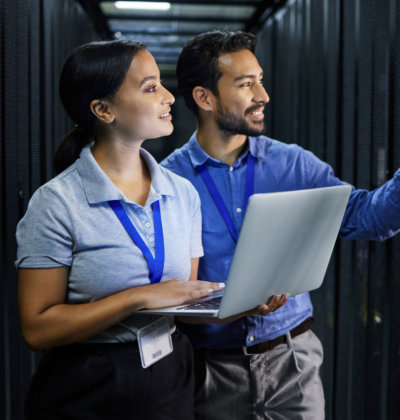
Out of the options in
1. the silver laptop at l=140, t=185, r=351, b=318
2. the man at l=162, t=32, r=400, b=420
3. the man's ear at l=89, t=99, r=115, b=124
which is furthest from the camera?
the man at l=162, t=32, r=400, b=420

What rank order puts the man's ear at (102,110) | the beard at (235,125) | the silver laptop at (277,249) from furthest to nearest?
the beard at (235,125)
the man's ear at (102,110)
the silver laptop at (277,249)

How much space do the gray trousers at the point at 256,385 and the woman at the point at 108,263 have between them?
1.20 ft

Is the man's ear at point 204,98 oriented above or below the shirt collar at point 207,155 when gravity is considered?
above

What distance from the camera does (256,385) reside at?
173cm

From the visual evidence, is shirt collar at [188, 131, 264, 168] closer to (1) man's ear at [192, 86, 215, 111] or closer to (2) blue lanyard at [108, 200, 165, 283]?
(1) man's ear at [192, 86, 215, 111]

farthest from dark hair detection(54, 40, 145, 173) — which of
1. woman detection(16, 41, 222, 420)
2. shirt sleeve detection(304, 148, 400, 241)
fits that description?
shirt sleeve detection(304, 148, 400, 241)

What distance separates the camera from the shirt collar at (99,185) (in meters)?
1.27

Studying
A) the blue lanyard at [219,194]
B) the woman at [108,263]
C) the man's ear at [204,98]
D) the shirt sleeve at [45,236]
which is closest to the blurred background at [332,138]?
the man's ear at [204,98]

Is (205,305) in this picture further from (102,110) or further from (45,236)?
(102,110)

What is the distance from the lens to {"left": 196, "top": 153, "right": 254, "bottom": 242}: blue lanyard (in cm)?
174

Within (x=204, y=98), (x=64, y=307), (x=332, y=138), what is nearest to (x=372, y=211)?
(x=204, y=98)

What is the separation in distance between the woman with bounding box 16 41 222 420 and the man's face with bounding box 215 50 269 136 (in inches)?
20.2

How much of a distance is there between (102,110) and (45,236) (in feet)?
1.27

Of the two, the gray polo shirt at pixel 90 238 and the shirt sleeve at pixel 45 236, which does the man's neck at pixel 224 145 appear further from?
the shirt sleeve at pixel 45 236
